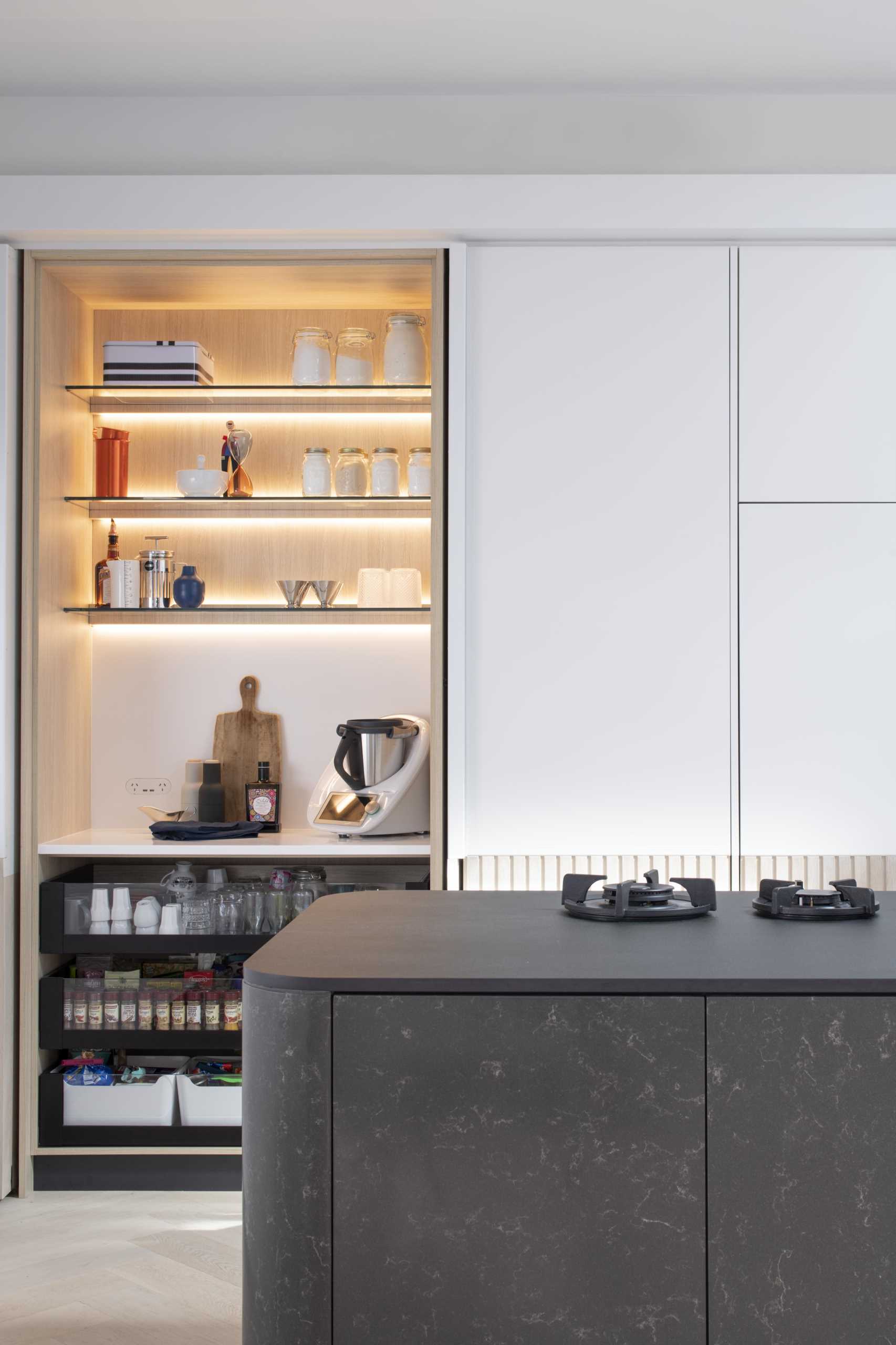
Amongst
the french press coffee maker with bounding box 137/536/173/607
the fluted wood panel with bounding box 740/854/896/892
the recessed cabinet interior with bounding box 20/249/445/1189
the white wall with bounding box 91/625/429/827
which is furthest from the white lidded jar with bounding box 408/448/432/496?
the fluted wood panel with bounding box 740/854/896/892

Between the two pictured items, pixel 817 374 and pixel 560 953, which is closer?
pixel 560 953

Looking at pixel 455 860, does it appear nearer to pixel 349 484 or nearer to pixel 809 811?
pixel 809 811

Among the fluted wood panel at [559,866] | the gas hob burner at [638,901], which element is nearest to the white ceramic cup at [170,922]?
the fluted wood panel at [559,866]

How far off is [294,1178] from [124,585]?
2.33m

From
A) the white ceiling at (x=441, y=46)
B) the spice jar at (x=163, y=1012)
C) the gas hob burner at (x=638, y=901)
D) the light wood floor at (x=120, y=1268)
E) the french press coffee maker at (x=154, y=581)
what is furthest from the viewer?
the french press coffee maker at (x=154, y=581)

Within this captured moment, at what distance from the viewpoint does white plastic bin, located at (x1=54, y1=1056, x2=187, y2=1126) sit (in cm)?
305

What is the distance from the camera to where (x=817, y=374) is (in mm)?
2984

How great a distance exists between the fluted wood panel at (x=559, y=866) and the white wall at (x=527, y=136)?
1883 mm

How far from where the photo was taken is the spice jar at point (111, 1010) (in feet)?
10.1

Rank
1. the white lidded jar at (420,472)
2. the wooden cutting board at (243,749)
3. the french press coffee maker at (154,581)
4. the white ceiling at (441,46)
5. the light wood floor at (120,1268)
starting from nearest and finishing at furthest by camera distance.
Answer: the light wood floor at (120,1268) → the white ceiling at (441,46) → the white lidded jar at (420,472) → the french press coffee maker at (154,581) → the wooden cutting board at (243,749)

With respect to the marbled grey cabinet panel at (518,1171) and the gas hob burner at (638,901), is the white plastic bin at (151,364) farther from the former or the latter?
the marbled grey cabinet panel at (518,1171)

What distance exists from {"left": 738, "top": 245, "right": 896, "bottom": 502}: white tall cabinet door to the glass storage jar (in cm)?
110

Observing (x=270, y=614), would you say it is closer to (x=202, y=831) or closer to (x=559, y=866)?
(x=202, y=831)

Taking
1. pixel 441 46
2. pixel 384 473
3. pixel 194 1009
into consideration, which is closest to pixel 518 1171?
pixel 194 1009
